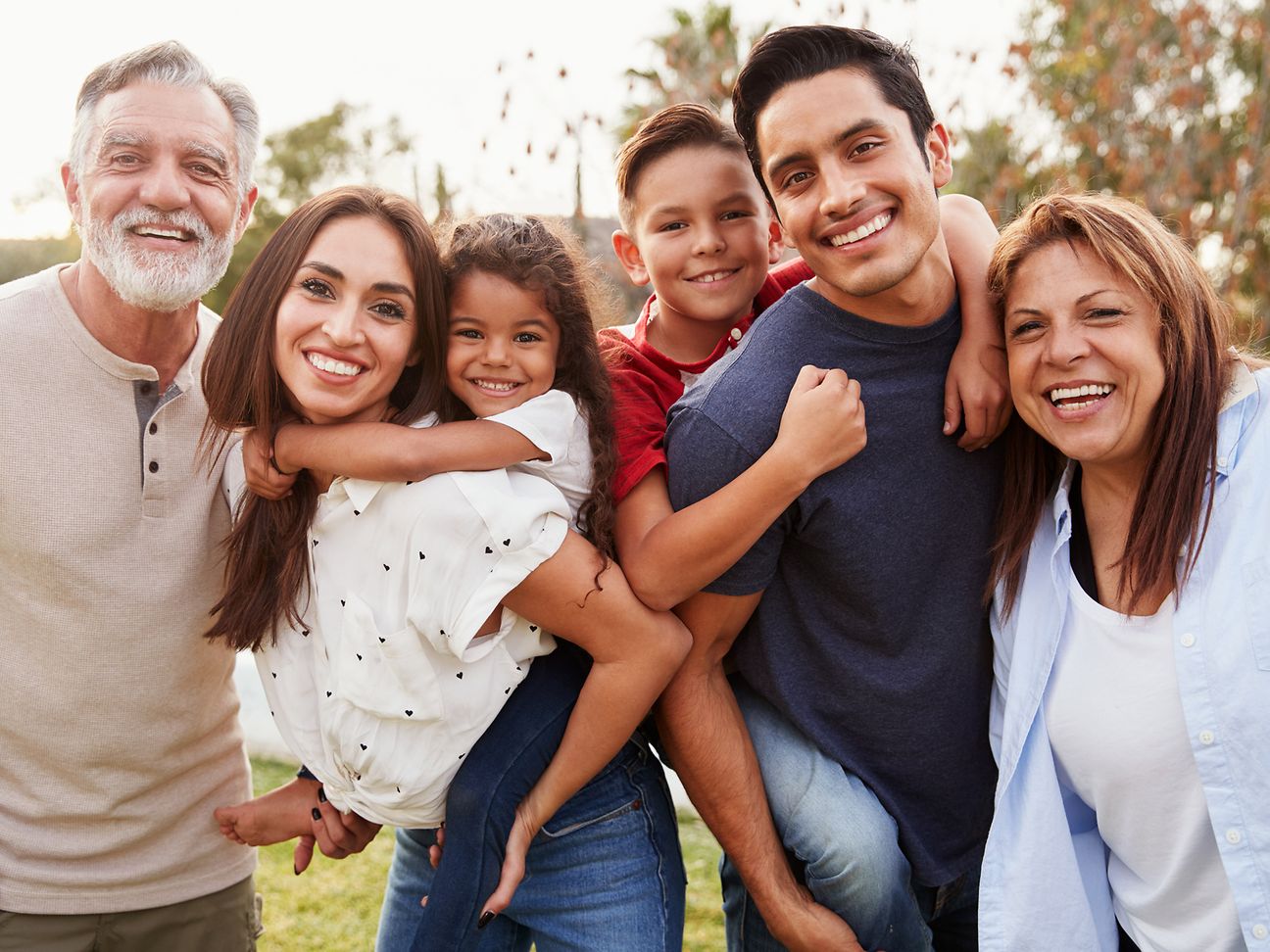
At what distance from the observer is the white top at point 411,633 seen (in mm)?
2270

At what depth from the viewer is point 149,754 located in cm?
293

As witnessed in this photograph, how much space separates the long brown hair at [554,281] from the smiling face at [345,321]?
187 millimetres

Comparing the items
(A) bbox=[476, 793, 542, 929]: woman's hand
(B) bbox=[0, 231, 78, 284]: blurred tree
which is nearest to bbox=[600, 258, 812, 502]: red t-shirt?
(A) bbox=[476, 793, 542, 929]: woman's hand

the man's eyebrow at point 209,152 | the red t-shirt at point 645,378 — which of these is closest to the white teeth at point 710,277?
the red t-shirt at point 645,378


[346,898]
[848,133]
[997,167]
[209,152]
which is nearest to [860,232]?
[848,133]

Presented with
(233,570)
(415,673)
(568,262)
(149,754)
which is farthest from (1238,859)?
(149,754)

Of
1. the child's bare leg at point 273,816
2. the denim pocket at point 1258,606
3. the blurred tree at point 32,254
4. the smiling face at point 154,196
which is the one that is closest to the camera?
the denim pocket at point 1258,606

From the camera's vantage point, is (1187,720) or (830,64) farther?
(830,64)

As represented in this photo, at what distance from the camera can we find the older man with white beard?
2.81 meters

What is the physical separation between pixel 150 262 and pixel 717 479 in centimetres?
157

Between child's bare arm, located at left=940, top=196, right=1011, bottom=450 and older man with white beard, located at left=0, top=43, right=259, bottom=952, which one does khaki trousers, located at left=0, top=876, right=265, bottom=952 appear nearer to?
older man with white beard, located at left=0, top=43, right=259, bottom=952

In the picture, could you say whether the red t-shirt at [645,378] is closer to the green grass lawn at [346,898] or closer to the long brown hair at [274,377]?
the long brown hair at [274,377]

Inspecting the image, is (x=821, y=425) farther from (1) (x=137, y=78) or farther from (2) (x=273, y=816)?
(1) (x=137, y=78)

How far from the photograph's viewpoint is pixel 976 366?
2.47 meters
